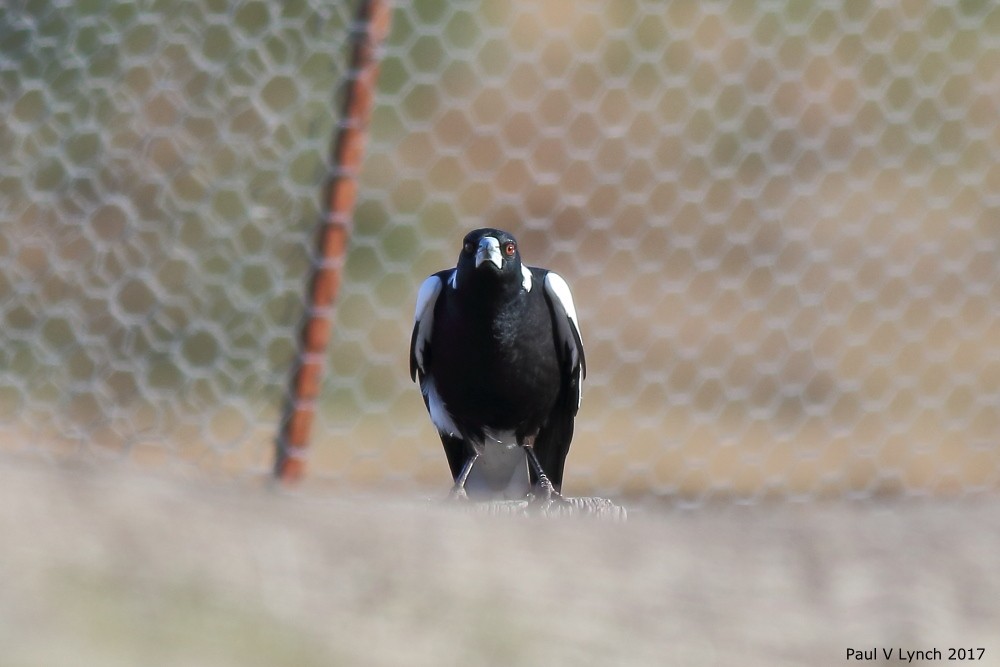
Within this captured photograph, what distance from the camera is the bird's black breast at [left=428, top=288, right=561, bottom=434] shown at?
266 cm

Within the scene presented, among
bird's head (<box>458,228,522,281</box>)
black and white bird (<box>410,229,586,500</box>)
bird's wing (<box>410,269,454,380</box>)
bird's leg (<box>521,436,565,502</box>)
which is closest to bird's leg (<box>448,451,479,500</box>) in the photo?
black and white bird (<box>410,229,586,500</box>)

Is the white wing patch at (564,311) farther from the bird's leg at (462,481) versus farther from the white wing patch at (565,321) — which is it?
the bird's leg at (462,481)

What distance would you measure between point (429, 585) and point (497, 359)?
0.89 metres

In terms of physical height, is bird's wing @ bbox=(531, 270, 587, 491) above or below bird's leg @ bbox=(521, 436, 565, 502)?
above

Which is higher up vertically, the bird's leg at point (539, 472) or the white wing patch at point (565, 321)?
the white wing patch at point (565, 321)

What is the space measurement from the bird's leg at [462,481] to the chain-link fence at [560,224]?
0.52m

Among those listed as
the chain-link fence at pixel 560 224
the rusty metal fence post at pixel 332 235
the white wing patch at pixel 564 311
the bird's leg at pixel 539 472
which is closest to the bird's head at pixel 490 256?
the white wing patch at pixel 564 311

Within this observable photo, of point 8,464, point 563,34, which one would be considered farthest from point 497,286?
point 563,34

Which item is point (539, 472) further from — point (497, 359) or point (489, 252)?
point (489, 252)

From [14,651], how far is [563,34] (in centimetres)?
284

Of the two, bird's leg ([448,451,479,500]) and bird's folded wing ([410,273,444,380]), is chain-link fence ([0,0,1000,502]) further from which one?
bird's leg ([448,451,479,500])

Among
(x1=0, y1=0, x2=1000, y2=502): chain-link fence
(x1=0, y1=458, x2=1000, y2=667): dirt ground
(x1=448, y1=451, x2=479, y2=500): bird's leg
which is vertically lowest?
(x1=0, y1=458, x2=1000, y2=667): dirt ground

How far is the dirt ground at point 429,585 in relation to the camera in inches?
59.3

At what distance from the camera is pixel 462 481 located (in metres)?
2.81
